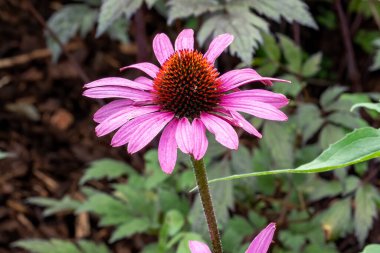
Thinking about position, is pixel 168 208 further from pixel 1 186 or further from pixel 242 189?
pixel 1 186

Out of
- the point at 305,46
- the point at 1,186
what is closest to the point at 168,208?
the point at 1,186

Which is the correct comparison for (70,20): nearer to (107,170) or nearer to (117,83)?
(107,170)

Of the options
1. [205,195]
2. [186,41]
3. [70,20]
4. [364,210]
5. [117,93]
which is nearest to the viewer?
[205,195]

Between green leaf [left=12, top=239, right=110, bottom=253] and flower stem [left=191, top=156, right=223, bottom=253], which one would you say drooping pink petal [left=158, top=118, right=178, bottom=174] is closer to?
flower stem [left=191, top=156, right=223, bottom=253]

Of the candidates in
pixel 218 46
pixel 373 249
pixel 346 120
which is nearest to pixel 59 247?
pixel 346 120

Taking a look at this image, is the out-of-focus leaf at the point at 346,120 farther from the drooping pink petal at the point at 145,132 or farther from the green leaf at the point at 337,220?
the drooping pink petal at the point at 145,132
